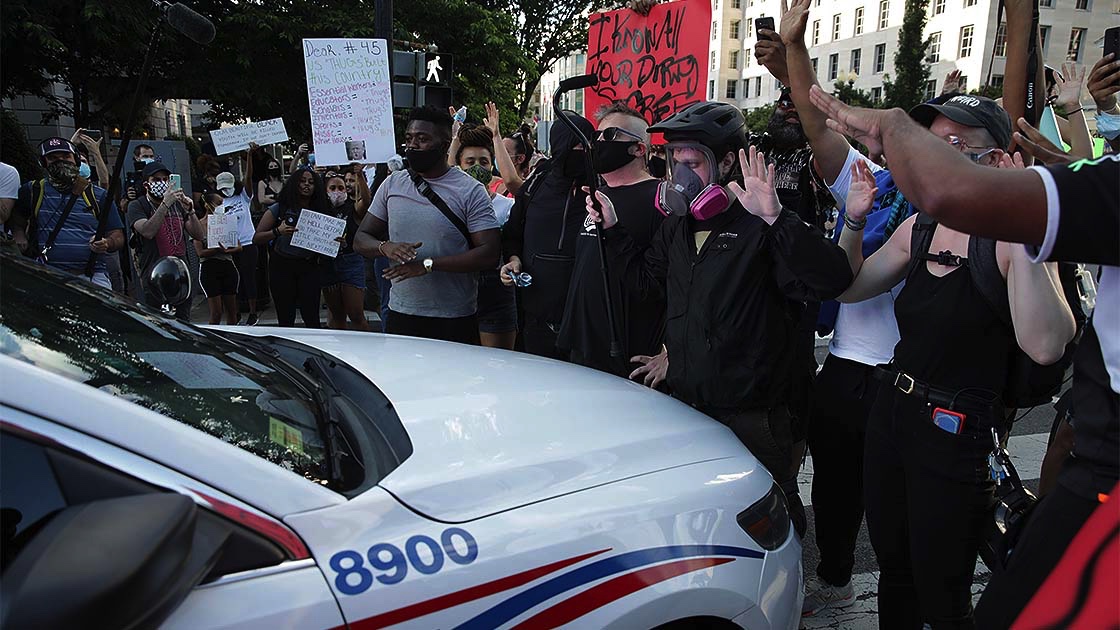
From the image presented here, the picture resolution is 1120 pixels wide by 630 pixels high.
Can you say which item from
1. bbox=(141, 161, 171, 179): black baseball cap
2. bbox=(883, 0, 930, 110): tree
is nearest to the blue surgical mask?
bbox=(141, 161, 171, 179): black baseball cap

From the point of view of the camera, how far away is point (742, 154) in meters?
2.41

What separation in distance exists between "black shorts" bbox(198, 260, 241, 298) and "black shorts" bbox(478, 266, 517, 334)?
3.56 meters

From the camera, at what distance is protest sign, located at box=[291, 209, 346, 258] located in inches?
232

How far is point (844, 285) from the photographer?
7.86 feet

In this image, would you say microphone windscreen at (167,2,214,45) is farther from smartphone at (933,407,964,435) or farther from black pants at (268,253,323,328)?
smartphone at (933,407,964,435)

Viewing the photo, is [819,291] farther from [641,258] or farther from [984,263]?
[641,258]

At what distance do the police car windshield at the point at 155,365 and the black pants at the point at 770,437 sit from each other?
5.10ft

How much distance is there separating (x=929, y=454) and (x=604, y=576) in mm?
1117

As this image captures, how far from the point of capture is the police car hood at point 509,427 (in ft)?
5.16

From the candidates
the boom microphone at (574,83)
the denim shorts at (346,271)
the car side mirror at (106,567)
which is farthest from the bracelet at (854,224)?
the denim shorts at (346,271)

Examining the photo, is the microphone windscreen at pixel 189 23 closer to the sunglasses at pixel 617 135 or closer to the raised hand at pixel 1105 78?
the sunglasses at pixel 617 135

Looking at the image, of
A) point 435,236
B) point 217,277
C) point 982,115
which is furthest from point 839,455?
point 217,277

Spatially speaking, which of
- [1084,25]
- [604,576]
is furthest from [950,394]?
[1084,25]

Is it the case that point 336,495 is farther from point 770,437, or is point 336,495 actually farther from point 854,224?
point 854,224
